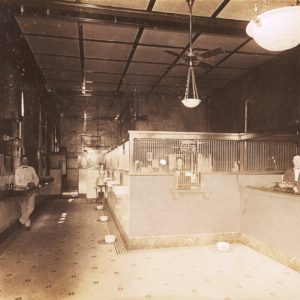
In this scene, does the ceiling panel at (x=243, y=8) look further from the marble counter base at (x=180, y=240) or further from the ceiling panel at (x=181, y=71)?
the marble counter base at (x=180, y=240)

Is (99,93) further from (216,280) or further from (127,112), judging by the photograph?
(216,280)

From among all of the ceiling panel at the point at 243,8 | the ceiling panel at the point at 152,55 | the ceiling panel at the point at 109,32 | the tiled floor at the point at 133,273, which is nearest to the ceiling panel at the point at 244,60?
the ceiling panel at the point at 152,55

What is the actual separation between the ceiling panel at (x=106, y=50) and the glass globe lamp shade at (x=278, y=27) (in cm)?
524

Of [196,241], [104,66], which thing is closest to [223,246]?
[196,241]

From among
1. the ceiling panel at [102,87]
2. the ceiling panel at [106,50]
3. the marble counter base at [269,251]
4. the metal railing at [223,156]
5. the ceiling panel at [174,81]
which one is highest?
the ceiling panel at [102,87]

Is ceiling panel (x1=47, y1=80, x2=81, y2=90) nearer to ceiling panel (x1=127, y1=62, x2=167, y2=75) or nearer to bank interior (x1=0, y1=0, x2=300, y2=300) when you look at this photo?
bank interior (x1=0, y1=0, x2=300, y2=300)

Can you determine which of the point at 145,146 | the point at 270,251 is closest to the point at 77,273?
the point at 270,251

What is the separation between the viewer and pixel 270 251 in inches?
202

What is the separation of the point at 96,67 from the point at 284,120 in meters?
5.32

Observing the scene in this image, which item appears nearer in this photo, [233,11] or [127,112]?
[233,11]

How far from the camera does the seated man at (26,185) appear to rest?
6973 millimetres

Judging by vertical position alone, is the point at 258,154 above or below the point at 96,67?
below

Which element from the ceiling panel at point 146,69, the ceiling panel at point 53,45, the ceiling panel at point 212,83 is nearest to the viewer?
the ceiling panel at point 53,45

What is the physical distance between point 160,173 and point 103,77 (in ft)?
18.5
